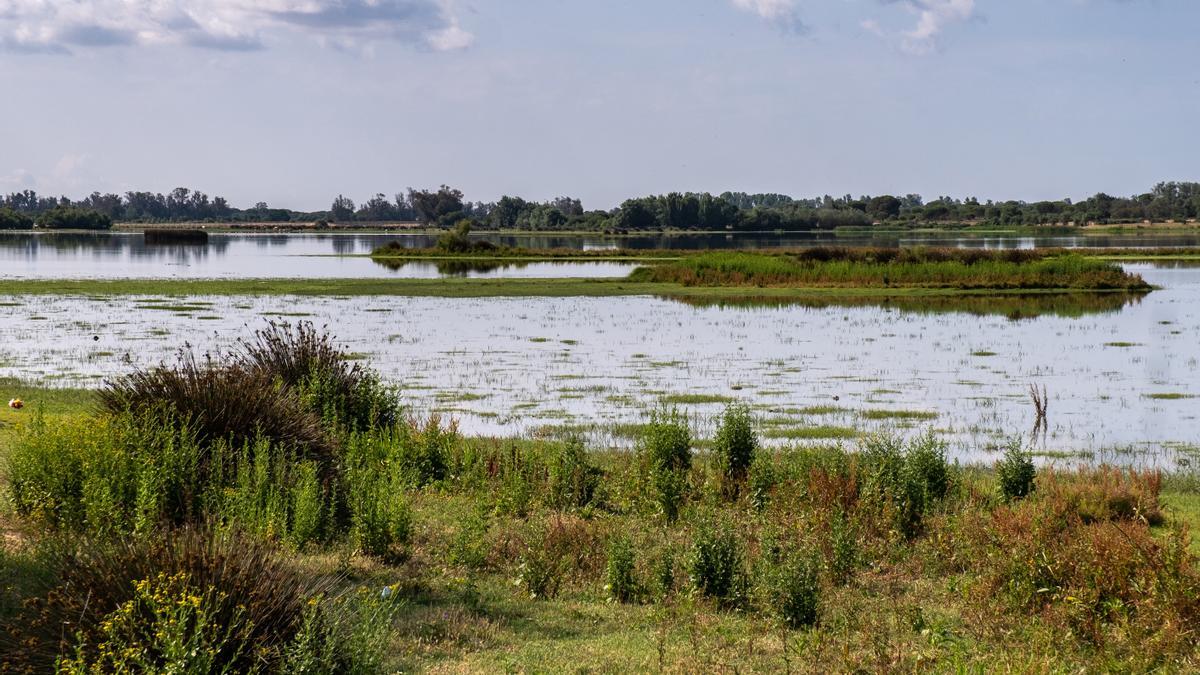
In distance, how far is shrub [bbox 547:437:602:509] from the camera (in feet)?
50.6

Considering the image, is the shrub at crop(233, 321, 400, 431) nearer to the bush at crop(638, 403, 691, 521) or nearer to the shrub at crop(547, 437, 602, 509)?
the shrub at crop(547, 437, 602, 509)

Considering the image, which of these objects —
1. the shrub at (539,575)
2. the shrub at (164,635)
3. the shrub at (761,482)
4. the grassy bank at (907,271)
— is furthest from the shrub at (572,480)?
the grassy bank at (907,271)

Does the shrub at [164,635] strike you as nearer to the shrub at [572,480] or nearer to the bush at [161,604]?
the bush at [161,604]

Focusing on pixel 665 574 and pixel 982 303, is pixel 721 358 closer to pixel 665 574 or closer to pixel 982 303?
pixel 665 574

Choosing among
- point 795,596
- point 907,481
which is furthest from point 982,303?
point 795,596

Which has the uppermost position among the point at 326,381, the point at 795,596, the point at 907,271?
the point at 907,271

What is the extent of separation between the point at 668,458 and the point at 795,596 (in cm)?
628

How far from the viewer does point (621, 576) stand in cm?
1138

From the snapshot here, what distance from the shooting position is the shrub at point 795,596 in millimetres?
10281

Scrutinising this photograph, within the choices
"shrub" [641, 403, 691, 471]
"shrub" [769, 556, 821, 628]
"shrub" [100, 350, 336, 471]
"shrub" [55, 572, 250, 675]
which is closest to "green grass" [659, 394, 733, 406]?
"shrub" [641, 403, 691, 471]

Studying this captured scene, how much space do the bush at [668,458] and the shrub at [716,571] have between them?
3187mm

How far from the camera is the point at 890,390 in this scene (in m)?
26.1

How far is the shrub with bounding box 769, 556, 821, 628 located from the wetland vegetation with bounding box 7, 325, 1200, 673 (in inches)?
0.9

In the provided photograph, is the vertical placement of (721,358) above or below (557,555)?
above
